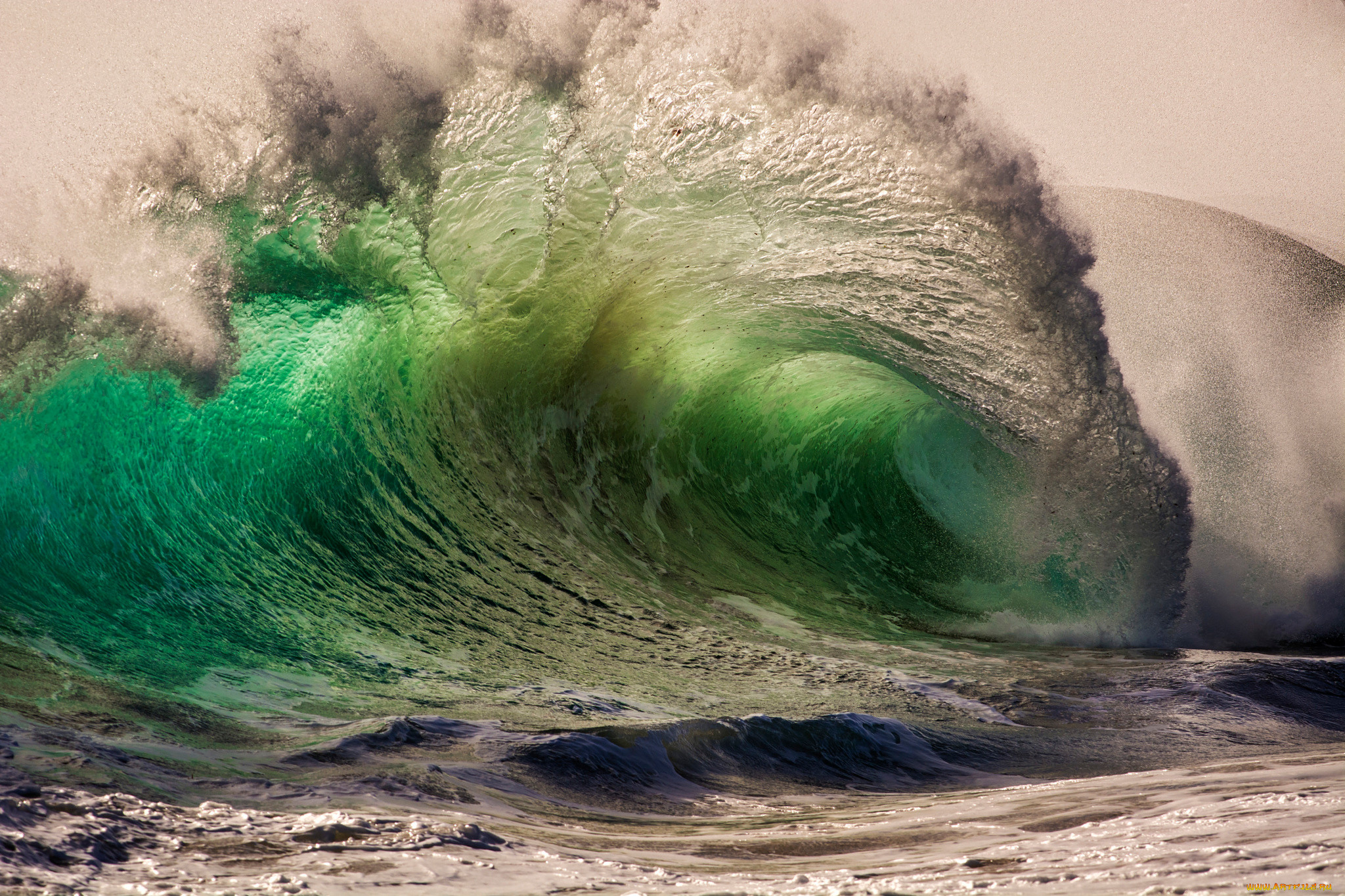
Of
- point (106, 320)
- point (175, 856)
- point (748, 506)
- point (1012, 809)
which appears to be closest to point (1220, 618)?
point (748, 506)

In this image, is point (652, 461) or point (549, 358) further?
point (652, 461)

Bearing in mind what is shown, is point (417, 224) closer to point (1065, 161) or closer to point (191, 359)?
point (191, 359)

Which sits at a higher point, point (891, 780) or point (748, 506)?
point (748, 506)

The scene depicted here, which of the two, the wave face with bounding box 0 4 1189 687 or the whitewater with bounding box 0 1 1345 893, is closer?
the whitewater with bounding box 0 1 1345 893

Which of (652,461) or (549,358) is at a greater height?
(549,358)

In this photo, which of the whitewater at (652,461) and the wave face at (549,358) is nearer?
the whitewater at (652,461)
